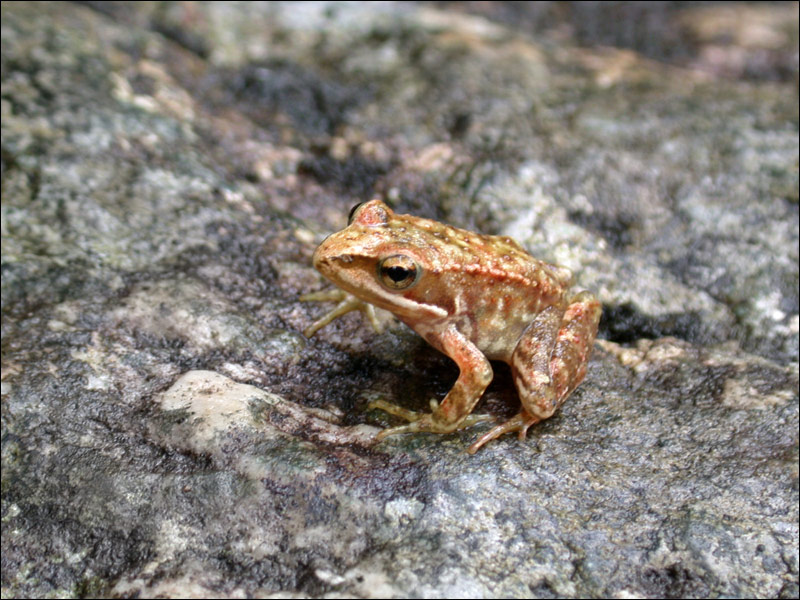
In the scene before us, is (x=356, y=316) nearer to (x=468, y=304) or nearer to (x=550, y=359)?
(x=468, y=304)

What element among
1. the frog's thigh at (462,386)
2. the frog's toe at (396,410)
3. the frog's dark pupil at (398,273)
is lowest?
the frog's toe at (396,410)

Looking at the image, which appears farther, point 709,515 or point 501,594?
point 709,515

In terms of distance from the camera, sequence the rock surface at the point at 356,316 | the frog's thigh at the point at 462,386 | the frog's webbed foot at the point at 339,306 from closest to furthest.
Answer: the rock surface at the point at 356,316 → the frog's thigh at the point at 462,386 → the frog's webbed foot at the point at 339,306

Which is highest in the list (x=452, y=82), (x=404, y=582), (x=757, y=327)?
(x=452, y=82)

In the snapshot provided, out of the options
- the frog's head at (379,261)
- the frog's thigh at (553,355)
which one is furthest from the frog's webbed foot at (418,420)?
the frog's head at (379,261)

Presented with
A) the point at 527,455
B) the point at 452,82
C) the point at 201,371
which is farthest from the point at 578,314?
the point at 452,82

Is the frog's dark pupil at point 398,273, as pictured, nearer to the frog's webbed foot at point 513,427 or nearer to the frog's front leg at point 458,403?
the frog's front leg at point 458,403

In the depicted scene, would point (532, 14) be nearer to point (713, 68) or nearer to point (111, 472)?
point (713, 68)
